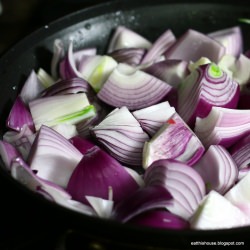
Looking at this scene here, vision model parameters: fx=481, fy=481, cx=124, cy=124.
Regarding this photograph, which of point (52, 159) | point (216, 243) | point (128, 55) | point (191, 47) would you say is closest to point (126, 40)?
point (128, 55)

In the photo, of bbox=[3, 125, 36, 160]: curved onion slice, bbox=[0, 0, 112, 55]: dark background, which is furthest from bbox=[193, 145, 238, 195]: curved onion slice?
bbox=[0, 0, 112, 55]: dark background

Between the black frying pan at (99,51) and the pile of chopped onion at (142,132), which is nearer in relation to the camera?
the black frying pan at (99,51)

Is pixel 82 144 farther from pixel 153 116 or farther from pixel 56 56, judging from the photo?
pixel 56 56

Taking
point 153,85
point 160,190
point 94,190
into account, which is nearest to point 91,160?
point 94,190

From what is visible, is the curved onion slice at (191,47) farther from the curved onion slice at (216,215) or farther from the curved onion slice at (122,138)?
the curved onion slice at (216,215)

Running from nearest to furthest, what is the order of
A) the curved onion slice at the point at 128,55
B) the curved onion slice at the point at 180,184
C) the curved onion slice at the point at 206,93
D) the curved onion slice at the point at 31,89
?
1. the curved onion slice at the point at 180,184
2. the curved onion slice at the point at 206,93
3. the curved onion slice at the point at 31,89
4. the curved onion slice at the point at 128,55

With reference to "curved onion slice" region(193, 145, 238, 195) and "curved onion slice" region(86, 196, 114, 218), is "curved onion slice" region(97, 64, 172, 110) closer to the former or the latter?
"curved onion slice" region(193, 145, 238, 195)

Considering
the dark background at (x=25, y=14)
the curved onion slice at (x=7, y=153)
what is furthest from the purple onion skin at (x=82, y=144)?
the dark background at (x=25, y=14)

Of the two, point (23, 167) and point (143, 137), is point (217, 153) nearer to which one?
point (143, 137)
